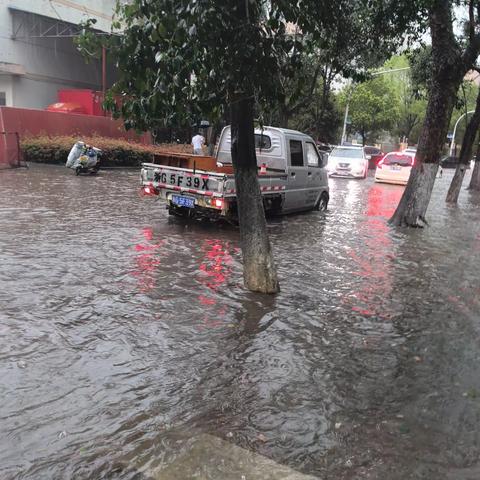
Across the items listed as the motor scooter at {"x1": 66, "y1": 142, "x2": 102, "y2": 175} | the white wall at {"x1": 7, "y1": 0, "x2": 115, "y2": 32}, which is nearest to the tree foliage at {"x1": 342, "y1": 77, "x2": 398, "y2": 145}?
the white wall at {"x1": 7, "y1": 0, "x2": 115, "y2": 32}

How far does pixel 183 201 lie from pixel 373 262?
3624 mm

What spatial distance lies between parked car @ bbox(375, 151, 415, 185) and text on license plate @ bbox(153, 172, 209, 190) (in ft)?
53.5

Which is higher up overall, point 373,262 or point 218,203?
point 218,203

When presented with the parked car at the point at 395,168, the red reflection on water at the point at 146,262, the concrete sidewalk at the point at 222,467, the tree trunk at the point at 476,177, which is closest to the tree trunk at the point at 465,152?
the parked car at the point at 395,168

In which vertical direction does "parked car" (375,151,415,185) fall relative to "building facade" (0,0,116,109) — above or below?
below

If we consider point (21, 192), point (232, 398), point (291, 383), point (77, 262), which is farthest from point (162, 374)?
point (21, 192)

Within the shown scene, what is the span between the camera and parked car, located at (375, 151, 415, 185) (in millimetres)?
24094

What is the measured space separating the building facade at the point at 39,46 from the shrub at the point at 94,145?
584 centimetres

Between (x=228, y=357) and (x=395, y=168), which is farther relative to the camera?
(x=395, y=168)

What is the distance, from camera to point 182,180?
996 cm

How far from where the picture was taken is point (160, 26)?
4117 mm

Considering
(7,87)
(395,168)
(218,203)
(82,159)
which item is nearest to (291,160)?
(218,203)

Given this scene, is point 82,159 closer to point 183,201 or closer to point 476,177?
point 183,201

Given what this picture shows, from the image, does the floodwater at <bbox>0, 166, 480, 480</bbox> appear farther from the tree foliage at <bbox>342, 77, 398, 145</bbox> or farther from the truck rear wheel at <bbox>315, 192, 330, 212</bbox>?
the tree foliage at <bbox>342, 77, 398, 145</bbox>
